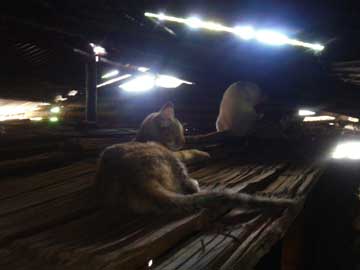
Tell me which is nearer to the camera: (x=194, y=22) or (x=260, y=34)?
(x=194, y=22)

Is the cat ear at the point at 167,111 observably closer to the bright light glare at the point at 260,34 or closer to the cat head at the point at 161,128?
the cat head at the point at 161,128

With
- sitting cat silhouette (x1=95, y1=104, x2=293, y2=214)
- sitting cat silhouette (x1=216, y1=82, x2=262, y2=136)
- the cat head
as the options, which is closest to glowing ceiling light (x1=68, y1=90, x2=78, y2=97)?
sitting cat silhouette (x1=216, y1=82, x2=262, y2=136)

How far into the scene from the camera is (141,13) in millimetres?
5371

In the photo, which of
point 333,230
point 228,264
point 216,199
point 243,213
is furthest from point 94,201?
point 333,230

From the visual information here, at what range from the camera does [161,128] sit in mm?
5309

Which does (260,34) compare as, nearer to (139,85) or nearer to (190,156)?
(190,156)

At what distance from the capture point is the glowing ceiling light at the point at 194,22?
5851mm

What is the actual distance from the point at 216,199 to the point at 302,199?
92 centimetres

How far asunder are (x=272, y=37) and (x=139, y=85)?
5.37 metres

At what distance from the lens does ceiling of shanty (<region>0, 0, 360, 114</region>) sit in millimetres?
4959

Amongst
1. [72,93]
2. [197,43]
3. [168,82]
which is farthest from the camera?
[168,82]

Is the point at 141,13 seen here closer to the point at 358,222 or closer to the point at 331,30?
the point at 331,30

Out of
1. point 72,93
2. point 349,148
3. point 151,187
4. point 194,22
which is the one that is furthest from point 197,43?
point 72,93

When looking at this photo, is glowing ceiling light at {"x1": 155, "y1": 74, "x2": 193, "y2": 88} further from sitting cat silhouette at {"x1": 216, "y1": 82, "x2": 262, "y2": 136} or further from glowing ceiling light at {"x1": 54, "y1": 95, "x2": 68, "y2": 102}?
glowing ceiling light at {"x1": 54, "y1": 95, "x2": 68, "y2": 102}
